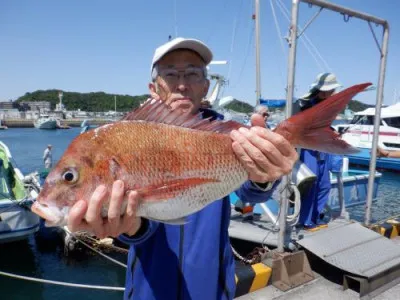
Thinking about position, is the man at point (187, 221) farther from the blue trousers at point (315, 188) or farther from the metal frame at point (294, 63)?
the blue trousers at point (315, 188)

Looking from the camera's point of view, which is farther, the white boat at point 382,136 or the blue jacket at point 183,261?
the white boat at point 382,136

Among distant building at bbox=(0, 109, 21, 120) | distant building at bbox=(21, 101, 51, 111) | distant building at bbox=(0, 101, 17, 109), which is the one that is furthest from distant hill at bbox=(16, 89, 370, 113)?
distant building at bbox=(0, 109, 21, 120)

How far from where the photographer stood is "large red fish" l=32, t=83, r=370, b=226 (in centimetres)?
165

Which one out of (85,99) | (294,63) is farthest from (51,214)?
(85,99)

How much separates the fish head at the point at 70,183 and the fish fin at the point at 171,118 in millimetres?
316

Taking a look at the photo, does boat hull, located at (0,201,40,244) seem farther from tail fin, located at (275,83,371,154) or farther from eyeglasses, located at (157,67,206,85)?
tail fin, located at (275,83,371,154)

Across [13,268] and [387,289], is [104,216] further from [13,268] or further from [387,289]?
[13,268]

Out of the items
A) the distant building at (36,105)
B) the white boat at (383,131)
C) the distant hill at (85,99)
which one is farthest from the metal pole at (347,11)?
the distant building at (36,105)

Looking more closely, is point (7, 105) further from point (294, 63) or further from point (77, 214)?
point (77, 214)

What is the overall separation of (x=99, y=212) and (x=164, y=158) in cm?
42

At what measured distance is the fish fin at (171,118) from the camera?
1790mm

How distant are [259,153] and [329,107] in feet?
1.44

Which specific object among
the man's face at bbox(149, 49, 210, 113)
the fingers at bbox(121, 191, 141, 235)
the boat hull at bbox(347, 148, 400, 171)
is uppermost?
the man's face at bbox(149, 49, 210, 113)

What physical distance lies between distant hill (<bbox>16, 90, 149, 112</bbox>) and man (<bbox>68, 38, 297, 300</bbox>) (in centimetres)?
6640
